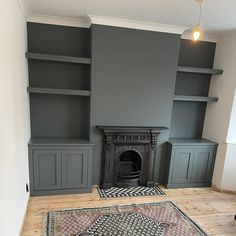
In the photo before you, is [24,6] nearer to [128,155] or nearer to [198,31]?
[198,31]

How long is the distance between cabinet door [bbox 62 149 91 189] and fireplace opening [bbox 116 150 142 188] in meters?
0.59

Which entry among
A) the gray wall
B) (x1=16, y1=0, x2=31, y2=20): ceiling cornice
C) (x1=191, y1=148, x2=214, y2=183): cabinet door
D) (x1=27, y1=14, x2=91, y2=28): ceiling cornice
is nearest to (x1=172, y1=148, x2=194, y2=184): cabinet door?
(x1=191, y1=148, x2=214, y2=183): cabinet door

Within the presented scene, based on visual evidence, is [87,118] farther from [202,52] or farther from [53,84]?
[202,52]

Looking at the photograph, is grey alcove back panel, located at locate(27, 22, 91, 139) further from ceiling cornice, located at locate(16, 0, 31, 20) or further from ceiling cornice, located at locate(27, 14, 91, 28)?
ceiling cornice, located at locate(16, 0, 31, 20)

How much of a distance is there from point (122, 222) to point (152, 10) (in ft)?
9.03

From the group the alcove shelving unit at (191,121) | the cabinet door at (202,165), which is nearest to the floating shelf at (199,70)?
the alcove shelving unit at (191,121)

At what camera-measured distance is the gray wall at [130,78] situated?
10.4ft

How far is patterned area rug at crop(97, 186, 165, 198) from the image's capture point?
328cm

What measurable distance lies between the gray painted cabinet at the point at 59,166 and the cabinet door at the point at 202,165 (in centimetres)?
188

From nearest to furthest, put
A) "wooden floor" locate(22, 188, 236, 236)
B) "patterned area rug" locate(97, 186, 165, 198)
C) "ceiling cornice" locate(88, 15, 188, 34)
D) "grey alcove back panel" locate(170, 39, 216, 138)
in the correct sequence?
"wooden floor" locate(22, 188, 236, 236) < "ceiling cornice" locate(88, 15, 188, 34) < "patterned area rug" locate(97, 186, 165, 198) < "grey alcove back panel" locate(170, 39, 216, 138)

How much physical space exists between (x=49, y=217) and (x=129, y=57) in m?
2.56

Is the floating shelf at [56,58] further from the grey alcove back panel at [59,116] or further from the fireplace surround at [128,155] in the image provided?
the fireplace surround at [128,155]

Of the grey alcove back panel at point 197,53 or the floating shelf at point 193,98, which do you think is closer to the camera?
the floating shelf at point 193,98

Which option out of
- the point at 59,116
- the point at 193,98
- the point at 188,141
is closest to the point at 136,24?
the point at 193,98
